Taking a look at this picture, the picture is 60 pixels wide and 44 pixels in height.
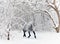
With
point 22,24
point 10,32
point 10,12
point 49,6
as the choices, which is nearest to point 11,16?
point 10,12

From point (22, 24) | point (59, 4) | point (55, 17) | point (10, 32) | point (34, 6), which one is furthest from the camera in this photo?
point (55, 17)

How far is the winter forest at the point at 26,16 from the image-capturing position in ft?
25.1

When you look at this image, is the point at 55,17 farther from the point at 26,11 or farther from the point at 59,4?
the point at 26,11

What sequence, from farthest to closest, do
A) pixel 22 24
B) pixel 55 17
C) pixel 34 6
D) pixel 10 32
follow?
pixel 55 17 → pixel 34 6 → pixel 22 24 → pixel 10 32

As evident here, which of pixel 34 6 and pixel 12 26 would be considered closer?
pixel 12 26

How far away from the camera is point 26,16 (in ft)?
30.9

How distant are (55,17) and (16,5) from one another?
380 centimetres

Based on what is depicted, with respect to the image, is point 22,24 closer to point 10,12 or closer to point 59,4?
point 10,12

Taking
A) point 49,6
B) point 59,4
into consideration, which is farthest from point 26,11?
point 59,4

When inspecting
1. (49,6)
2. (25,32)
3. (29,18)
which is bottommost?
(25,32)

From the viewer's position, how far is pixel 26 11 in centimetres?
942

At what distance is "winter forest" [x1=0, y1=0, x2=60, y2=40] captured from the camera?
25.1 feet

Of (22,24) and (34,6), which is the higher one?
(34,6)

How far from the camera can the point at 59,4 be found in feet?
34.5
